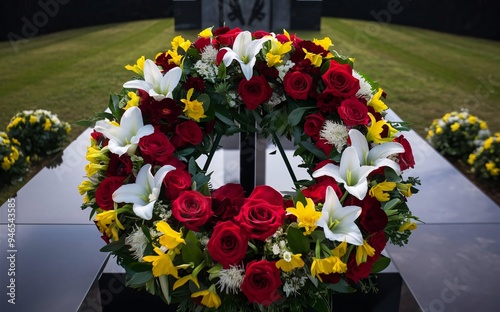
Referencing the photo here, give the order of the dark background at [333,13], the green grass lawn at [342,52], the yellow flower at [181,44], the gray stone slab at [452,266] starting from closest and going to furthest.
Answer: the yellow flower at [181,44]
the gray stone slab at [452,266]
the green grass lawn at [342,52]
the dark background at [333,13]

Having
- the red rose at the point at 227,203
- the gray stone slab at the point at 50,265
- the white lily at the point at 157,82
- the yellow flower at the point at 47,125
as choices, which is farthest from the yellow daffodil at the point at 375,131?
the yellow flower at the point at 47,125

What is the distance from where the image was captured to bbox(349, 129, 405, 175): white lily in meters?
1.80

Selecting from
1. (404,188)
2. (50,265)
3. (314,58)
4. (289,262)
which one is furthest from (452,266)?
(50,265)

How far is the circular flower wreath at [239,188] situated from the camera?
1.56m

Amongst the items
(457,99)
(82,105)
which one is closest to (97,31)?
(82,105)

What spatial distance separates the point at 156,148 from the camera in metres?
1.79

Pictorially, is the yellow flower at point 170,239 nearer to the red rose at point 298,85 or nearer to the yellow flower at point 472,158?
the red rose at point 298,85

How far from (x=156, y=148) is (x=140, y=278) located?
430 mm

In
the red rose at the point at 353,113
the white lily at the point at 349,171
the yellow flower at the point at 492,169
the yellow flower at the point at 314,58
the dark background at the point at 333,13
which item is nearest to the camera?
the white lily at the point at 349,171

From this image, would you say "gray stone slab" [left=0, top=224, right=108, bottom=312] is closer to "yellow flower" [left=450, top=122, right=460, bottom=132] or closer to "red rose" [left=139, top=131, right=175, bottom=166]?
"red rose" [left=139, top=131, right=175, bottom=166]

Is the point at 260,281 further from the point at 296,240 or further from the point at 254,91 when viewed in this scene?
the point at 254,91

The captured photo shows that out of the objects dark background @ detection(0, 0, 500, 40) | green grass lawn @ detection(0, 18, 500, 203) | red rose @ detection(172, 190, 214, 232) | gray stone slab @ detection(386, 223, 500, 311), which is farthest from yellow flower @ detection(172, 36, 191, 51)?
dark background @ detection(0, 0, 500, 40)

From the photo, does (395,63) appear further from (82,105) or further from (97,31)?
(97,31)

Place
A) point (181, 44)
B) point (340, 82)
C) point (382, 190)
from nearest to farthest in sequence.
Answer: point (382, 190) < point (340, 82) < point (181, 44)
